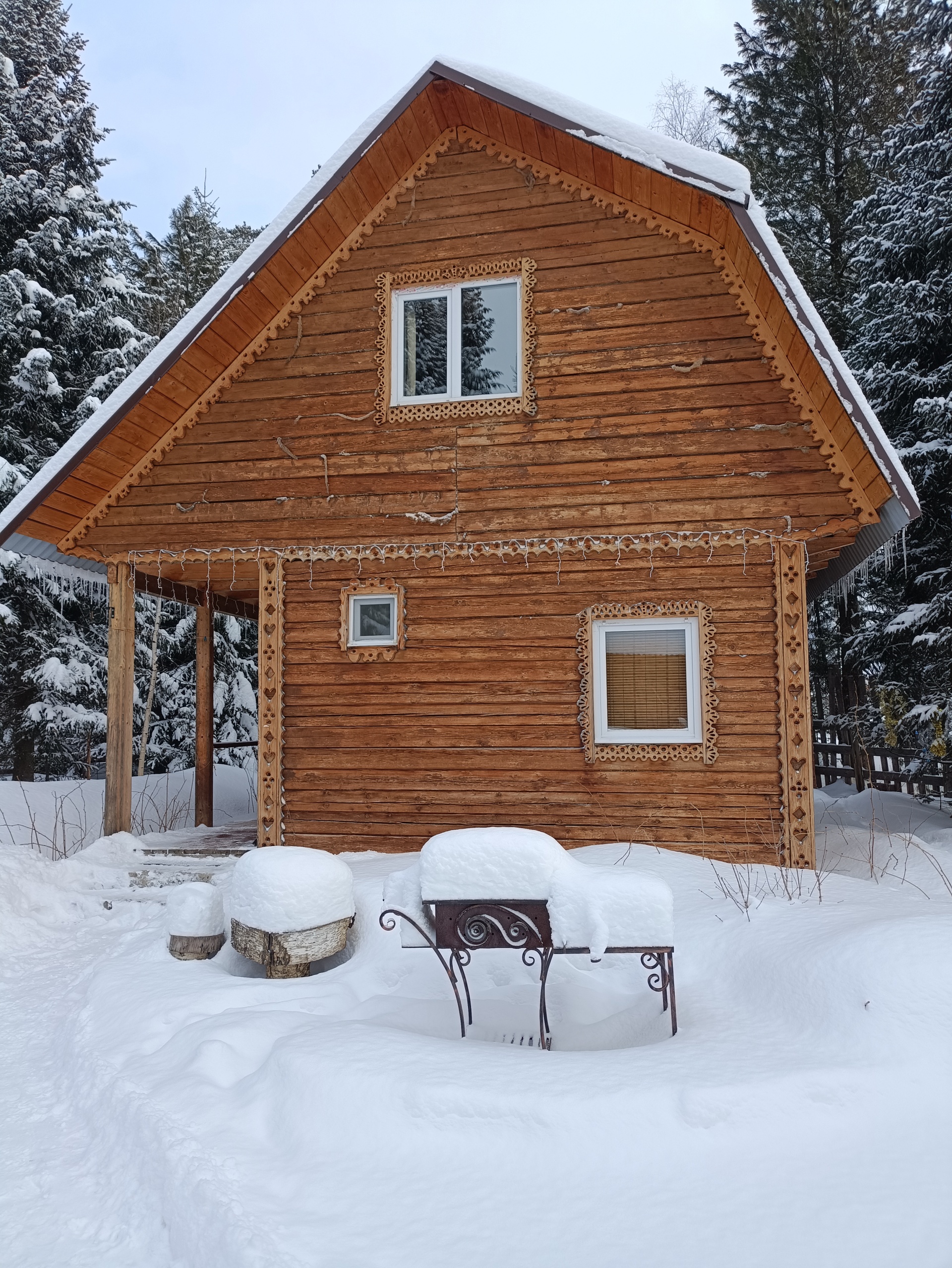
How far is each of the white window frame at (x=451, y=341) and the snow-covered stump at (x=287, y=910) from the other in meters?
4.76

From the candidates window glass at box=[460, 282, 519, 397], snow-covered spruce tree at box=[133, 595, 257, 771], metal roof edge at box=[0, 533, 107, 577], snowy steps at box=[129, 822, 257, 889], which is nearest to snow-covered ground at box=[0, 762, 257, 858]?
snowy steps at box=[129, 822, 257, 889]

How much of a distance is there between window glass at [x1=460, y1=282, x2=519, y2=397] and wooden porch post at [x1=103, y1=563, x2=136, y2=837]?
4068 millimetres

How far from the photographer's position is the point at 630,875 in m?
4.22

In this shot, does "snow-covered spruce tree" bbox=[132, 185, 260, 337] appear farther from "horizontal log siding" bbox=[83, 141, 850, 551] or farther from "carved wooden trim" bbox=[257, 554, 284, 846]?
"carved wooden trim" bbox=[257, 554, 284, 846]

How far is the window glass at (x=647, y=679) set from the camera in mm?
7848

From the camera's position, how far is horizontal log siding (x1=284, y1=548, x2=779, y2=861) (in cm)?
763

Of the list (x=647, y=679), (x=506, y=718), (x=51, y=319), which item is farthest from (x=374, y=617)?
(x=51, y=319)

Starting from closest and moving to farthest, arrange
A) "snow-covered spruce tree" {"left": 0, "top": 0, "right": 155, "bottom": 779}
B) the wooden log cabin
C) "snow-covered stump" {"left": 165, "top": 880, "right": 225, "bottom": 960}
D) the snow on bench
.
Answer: the snow on bench
"snow-covered stump" {"left": 165, "top": 880, "right": 225, "bottom": 960}
the wooden log cabin
"snow-covered spruce tree" {"left": 0, "top": 0, "right": 155, "bottom": 779}

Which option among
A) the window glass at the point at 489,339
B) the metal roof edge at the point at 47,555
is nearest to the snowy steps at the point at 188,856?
the metal roof edge at the point at 47,555

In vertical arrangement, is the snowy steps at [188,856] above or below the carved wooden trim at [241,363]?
below

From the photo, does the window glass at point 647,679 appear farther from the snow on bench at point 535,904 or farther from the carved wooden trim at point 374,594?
the snow on bench at point 535,904

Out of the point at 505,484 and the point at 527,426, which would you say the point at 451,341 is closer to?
the point at 527,426

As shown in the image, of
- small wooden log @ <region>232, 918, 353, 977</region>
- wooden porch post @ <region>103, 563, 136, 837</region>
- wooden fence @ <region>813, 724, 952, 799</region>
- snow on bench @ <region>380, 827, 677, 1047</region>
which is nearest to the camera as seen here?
snow on bench @ <region>380, 827, 677, 1047</region>

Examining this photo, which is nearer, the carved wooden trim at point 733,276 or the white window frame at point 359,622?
the carved wooden trim at point 733,276
